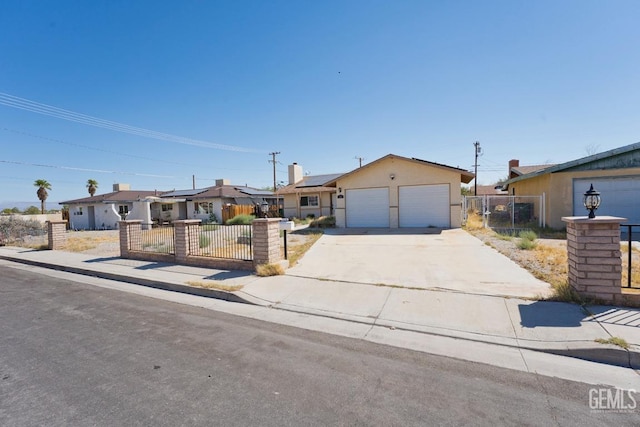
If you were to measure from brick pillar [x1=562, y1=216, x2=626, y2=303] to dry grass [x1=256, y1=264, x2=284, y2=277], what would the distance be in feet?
19.7

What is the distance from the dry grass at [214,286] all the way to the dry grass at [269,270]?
943 mm

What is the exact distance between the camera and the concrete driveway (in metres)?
6.59

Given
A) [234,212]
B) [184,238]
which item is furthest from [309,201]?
[184,238]

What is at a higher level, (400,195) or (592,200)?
(400,195)

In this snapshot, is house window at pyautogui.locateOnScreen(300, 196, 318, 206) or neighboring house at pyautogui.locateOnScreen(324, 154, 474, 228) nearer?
neighboring house at pyautogui.locateOnScreen(324, 154, 474, 228)

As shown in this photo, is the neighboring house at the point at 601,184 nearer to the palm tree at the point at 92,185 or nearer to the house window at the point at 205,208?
the house window at the point at 205,208

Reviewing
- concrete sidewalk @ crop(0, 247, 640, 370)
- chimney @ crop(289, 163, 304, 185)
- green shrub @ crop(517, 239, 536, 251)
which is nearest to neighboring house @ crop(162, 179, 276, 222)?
chimney @ crop(289, 163, 304, 185)

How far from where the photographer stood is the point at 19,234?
1992 centimetres

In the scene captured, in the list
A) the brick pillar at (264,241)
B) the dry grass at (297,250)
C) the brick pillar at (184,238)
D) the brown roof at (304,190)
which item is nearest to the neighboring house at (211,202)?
the brown roof at (304,190)

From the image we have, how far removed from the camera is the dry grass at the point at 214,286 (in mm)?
6815

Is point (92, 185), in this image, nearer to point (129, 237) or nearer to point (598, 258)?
point (129, 237)

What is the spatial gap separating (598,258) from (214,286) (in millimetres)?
7218

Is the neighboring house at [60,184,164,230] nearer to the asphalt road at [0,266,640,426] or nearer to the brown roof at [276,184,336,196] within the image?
the brown roof at [276,184,336,196]

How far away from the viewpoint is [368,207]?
18828mm
